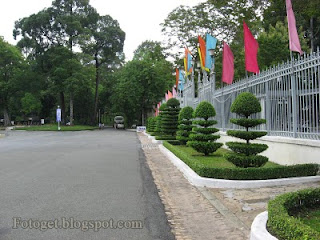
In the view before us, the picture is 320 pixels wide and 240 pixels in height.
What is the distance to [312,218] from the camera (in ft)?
14.6

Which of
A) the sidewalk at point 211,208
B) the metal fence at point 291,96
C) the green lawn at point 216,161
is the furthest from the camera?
the green lawn at point 216,161

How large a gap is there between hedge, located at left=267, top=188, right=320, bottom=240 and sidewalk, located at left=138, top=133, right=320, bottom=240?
0.54m

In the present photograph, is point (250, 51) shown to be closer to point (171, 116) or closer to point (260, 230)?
point (260, 230)

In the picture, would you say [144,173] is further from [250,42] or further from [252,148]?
[250,42]

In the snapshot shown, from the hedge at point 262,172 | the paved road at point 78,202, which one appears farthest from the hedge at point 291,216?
the hedge at point 262,172

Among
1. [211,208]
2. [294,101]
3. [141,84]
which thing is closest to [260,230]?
[211,208]

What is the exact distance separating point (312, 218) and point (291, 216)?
628mm

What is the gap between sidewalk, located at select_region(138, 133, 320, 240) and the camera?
4527mm

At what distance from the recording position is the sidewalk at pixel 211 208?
453cm

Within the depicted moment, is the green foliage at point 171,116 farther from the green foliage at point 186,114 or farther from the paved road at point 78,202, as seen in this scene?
the paved road at point 78,202

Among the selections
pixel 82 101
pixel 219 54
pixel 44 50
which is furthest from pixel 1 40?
pixel 219 54

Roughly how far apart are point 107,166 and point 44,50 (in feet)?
135

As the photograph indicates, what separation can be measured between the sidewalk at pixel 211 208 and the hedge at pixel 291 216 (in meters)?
0.54

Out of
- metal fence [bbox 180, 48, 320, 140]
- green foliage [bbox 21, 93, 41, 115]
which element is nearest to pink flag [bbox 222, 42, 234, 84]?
metal fence [bbox 180, 48, 320, 140]
